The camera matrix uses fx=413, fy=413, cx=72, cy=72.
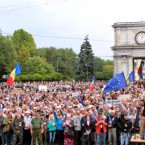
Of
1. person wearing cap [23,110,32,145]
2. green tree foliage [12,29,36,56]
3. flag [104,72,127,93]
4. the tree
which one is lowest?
person wearing cap [23,110,32,145]

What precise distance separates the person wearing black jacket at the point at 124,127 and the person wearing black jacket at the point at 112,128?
0.23 meters

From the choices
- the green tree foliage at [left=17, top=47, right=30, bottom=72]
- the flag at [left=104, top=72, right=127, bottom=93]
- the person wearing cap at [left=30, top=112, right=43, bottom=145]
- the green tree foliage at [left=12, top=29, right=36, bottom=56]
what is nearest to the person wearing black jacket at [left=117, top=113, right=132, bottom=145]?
the person wearing cap at [left=30, top=112, right=43, bottom=145]

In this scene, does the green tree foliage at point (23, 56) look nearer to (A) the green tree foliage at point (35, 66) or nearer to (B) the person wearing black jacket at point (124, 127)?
(A) the green tree foliage at point (35, 66)

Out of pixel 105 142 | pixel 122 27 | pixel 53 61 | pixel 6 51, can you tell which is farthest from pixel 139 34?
pixel 53 61

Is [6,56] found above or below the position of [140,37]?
below

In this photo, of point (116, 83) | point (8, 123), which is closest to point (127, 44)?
point (116, 83)

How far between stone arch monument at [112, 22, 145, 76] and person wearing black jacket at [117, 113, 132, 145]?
146 ft

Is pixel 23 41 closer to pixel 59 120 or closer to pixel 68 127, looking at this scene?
pixel 59 120

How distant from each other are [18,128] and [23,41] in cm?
8803

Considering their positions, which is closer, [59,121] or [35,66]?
[59,121]

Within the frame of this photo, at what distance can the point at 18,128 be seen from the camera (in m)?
17.2

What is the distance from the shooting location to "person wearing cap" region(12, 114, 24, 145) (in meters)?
17.1

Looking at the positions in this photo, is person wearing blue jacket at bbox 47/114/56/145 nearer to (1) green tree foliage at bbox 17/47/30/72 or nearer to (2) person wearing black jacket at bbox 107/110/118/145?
(2) person wearing black jacket at bbox 107/110/118/145

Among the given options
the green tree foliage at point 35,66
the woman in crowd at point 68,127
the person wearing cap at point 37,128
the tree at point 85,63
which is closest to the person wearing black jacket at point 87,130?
the woman in crowd at point 68,127
